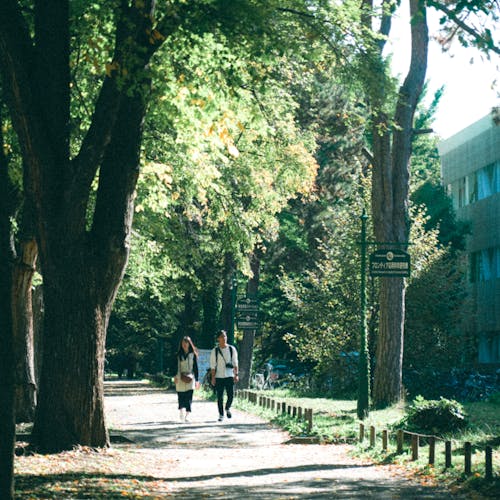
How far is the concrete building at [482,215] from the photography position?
4500 centimetres

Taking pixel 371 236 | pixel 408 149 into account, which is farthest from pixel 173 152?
pixel 371 236

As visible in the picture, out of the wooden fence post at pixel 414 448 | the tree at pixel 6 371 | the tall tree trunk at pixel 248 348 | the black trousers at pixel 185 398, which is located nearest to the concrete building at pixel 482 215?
the tall tree trunk at pixel 248 348

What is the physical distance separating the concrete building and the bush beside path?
89.3 ft

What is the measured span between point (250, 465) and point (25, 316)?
7.32 metres

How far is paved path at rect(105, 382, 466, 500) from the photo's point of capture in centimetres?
1205

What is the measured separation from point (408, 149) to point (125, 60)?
1533 cm

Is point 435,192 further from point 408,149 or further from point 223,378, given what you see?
point 223,378

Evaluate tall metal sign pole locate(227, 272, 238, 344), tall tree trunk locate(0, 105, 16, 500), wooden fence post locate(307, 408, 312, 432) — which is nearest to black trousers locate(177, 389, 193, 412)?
wooden fence post locate(307, 408, 312, 432)

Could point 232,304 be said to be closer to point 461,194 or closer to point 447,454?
point 461,194

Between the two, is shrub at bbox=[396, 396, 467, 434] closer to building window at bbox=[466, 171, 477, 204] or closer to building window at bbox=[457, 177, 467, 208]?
building window at bbox=[466, 171, 477, 204]

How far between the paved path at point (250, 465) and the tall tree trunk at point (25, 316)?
186 centimetres

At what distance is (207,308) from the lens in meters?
45.0

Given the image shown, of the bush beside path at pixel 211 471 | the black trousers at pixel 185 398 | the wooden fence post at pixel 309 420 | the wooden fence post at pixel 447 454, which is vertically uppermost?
the black trousers at pixel 185 398

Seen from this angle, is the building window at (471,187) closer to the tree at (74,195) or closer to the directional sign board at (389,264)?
the directional sign board at (389,264)
